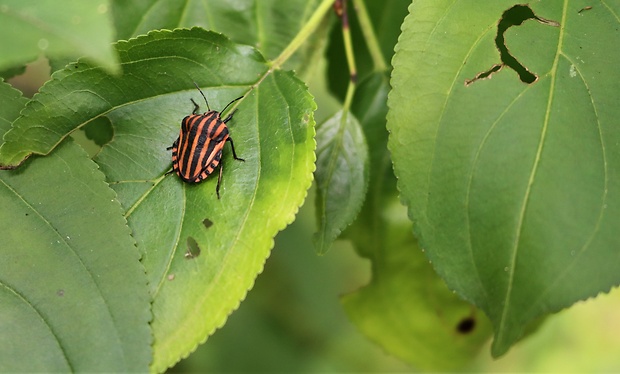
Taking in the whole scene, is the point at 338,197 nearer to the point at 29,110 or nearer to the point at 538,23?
the point at 538,23

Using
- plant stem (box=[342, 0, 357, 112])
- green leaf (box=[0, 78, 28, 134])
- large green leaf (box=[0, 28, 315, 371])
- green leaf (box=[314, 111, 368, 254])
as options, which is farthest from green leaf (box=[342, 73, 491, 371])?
green leaf (box=[0, 78, 28, 134])

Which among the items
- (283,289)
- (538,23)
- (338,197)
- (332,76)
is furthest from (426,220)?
(283,289)

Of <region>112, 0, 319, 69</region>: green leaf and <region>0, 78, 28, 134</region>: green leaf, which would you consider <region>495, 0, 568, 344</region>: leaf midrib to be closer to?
<region>112, 0, 319, 69</region>: green leaf

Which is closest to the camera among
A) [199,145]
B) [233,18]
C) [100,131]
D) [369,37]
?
[100,131]

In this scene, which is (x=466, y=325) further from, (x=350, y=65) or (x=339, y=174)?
(x=350, y=65)

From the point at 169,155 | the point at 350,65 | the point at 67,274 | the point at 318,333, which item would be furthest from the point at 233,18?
the point at 318,333

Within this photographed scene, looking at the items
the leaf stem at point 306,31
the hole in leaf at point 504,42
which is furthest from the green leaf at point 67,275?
the hole in leaf at point 504,42

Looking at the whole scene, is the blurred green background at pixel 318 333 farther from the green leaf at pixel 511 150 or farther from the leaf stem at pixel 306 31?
the green leaf at pixel 511 150
